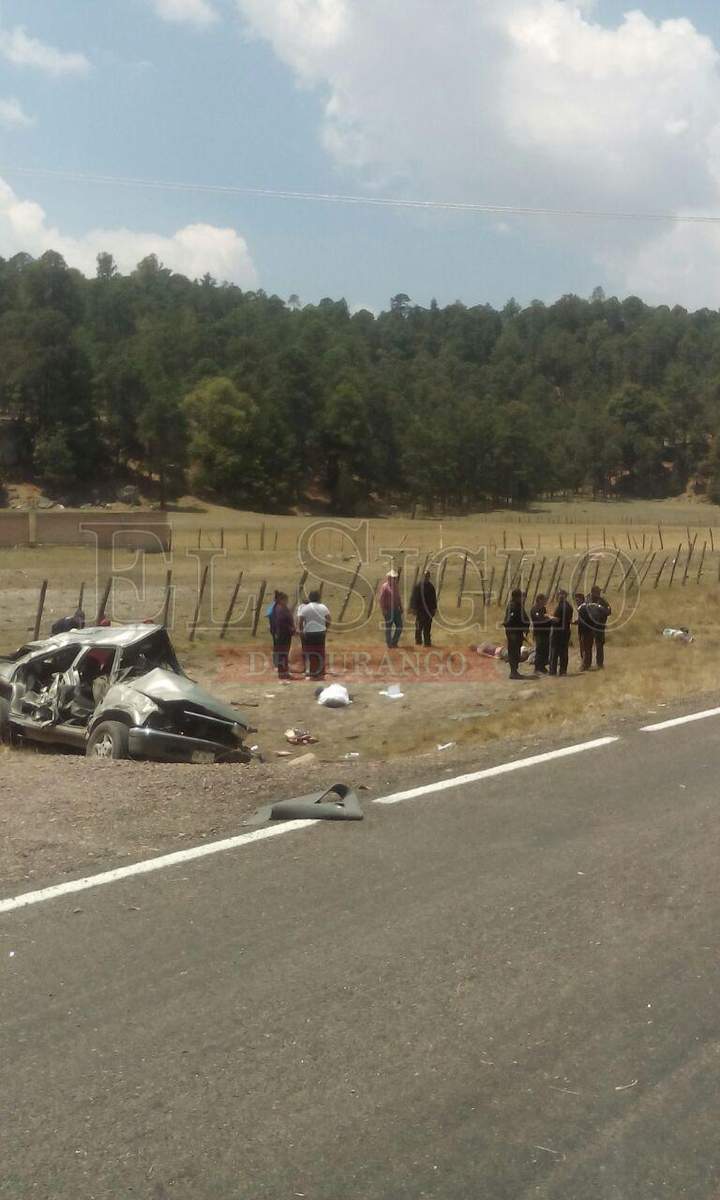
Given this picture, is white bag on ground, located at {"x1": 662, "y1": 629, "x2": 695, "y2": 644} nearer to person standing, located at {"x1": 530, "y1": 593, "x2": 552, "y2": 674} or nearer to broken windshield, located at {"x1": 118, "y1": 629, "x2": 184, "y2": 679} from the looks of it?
person standing, located at {"x1": 530, "y1": 593, "x2": 552, "y2": 674}

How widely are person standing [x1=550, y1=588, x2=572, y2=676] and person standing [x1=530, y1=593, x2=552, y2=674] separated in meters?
0.12

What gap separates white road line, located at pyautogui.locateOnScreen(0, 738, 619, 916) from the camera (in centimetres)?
623

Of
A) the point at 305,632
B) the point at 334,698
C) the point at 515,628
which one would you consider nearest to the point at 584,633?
the point at 515,628

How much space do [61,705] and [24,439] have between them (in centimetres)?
7802

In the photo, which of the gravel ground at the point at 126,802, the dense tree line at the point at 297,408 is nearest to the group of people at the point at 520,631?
the gravel ground at the point at 126,802

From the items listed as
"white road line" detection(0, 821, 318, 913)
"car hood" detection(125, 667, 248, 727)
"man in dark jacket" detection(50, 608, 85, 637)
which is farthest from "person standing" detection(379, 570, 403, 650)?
"white road line" detection(0, 821, 318, 913)

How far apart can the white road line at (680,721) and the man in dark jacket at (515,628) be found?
24.6 ft

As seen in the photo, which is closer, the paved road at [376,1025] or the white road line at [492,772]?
the paved road at [376,1025]

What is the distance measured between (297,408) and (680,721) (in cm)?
9185

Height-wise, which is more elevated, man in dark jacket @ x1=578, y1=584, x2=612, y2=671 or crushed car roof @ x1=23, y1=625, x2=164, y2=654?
crushed car roof @ x1=23, y1=625, x2=164, y2=654

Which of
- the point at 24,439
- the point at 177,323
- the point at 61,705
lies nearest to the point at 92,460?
the point at 24,439

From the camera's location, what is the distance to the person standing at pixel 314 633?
20.1 meters

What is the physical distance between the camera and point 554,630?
20.2m

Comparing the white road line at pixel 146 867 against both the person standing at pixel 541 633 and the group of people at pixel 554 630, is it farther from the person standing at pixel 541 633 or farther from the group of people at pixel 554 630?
the person standing at pixel 541 633
